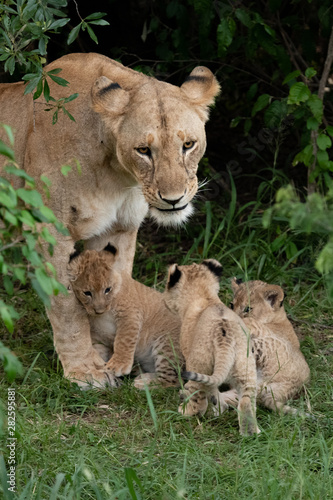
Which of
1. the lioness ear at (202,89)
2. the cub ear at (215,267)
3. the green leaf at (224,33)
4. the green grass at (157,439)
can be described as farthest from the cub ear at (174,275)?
the green leaf at (224,33)

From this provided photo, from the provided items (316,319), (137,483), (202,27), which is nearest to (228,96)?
(202,27)

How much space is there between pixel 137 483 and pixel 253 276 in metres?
2.99

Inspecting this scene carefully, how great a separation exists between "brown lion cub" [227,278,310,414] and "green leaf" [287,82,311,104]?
1.54 metres

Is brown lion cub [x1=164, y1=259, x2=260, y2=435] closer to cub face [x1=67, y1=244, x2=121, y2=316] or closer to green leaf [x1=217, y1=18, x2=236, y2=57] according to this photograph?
cub face [x1=67, y1=244, x2=121, y2=316]

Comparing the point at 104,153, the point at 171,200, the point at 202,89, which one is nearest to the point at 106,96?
the point at 104,153

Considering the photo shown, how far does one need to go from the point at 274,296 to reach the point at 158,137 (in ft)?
3.72

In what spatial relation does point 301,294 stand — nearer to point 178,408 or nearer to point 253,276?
point 253,276

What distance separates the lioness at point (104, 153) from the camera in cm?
406

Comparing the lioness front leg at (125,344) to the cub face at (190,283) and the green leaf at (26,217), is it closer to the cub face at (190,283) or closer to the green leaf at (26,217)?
the cub face at (190,283)

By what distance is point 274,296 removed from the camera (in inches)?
173

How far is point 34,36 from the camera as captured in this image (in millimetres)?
3686

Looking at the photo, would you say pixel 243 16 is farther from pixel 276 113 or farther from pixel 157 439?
pixel 157 439

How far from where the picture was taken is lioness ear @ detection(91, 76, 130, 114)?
4.24 meters

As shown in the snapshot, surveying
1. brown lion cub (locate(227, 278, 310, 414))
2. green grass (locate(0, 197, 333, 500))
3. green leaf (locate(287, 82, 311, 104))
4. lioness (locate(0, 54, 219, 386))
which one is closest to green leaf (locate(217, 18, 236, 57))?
green leaf (locate(287, 82, 311, 104))
